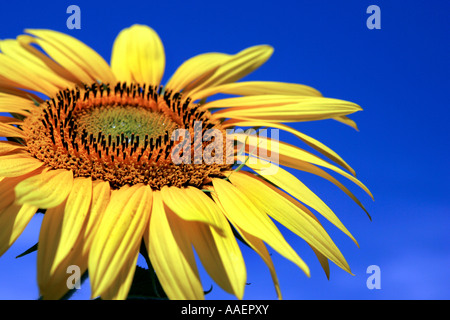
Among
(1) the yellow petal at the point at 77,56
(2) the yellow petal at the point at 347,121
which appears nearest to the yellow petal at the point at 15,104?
(1) the yellow petal at the point at 77,56

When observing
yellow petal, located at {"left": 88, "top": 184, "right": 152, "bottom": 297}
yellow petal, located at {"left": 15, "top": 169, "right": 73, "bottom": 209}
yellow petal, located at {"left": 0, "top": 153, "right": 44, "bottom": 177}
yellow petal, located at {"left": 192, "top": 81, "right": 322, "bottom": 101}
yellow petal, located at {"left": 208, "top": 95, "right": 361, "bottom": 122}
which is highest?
yellow petal, located at {"left": 192, "top": 81, "right": 322, "bottom": 101}

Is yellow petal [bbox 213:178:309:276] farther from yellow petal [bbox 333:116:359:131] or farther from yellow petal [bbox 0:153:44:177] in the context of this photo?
yellow petal [bbox 333:116:359:131]

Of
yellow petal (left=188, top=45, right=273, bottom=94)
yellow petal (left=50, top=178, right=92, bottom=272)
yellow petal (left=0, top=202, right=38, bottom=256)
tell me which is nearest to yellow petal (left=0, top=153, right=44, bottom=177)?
yellow petal (left=0, top=202, right=38, bottom=256)

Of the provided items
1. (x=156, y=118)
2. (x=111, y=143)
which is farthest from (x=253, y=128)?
(x=111, y=143)

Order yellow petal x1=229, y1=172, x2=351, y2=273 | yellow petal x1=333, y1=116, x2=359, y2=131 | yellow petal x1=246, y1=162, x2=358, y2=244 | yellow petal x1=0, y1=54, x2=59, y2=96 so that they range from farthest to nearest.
→ 1. yellow petal x1=333, y1=116, x2=359, y2=131
2. yellow petal x1=0, y1=54, x2=59, y2=96
3. yellow petal x1=246, y1=162, x2=358, y2=244
4. yellow petal x1=229, y1=172, x2=351, y2=273

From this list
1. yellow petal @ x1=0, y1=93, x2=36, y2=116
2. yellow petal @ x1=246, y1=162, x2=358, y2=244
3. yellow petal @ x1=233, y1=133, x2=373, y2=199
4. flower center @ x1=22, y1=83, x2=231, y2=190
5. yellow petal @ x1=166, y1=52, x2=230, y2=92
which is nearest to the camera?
flower center @ x1=22, y1=83, x2=231, y2=190

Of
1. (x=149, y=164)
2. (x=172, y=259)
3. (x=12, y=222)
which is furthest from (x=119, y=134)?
(x=172, y=259)

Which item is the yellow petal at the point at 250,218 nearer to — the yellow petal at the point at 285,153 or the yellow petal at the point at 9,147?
the yellow petal at the point at 285,153

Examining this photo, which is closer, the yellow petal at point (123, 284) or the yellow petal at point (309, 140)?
the yellow petal at point (123, 284)
